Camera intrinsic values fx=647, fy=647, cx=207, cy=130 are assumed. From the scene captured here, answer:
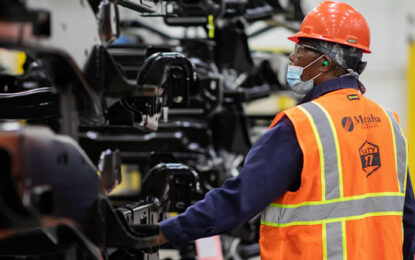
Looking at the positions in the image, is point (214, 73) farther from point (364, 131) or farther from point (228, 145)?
point (364, 131)

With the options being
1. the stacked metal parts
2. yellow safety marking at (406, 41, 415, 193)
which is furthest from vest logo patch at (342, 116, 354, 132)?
yellow safety marking at (406, 41, 415, 193)

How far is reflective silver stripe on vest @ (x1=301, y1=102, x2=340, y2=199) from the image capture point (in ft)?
8.81

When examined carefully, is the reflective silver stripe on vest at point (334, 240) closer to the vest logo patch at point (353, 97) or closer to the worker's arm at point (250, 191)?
the worker's arm at point (250, 191)

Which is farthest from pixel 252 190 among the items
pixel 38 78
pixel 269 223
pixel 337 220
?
pixel 38 78

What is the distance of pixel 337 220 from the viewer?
272 centimetres

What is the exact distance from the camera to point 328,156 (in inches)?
106

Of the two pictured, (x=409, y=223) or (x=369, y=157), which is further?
(x=409, y=223)

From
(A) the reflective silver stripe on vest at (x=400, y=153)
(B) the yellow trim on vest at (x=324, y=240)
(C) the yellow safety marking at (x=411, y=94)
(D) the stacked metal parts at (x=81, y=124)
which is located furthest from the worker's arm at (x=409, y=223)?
(C) the yellow safety marking at (x=411, y=94)

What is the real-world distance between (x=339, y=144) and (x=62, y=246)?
1.22 meters

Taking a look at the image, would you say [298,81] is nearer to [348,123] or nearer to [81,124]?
[348,123]

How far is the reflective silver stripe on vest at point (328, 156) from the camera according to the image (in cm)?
269

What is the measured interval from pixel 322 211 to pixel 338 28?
89cm

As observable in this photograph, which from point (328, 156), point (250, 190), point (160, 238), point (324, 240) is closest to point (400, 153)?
point (328, 156)

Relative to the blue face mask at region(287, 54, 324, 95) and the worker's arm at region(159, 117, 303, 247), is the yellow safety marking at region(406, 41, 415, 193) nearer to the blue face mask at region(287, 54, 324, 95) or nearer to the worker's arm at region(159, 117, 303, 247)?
the blue face mask at region(287, 54, 324, 95)
